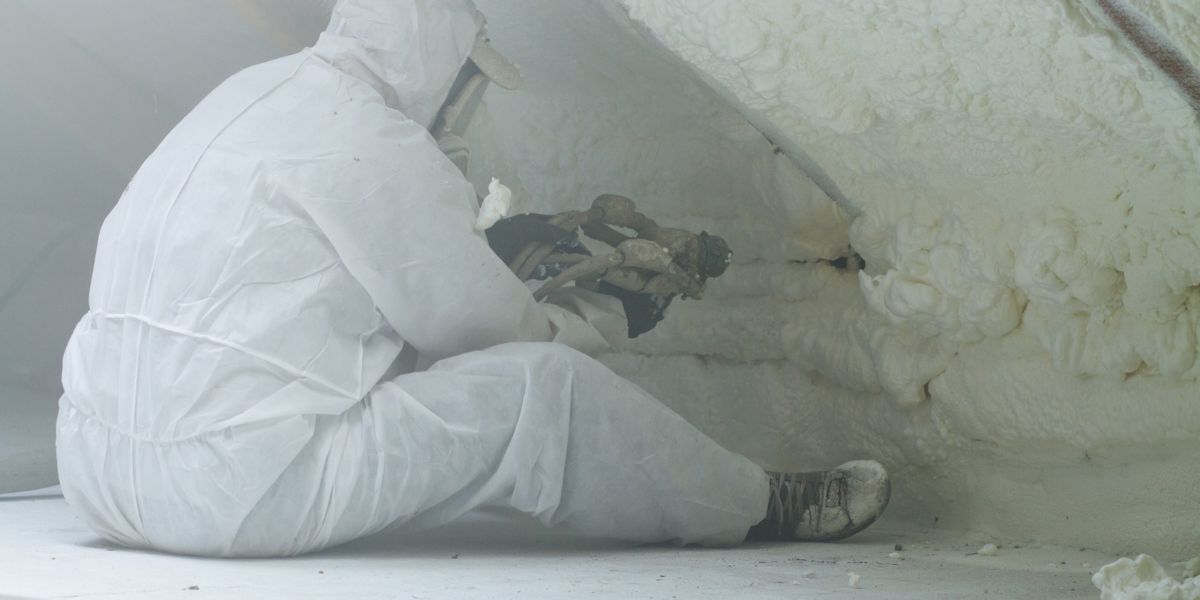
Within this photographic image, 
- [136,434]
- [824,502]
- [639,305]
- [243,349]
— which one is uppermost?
[639,305]

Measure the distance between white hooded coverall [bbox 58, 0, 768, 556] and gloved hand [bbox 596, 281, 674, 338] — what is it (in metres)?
0.24

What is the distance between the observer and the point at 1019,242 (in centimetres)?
176

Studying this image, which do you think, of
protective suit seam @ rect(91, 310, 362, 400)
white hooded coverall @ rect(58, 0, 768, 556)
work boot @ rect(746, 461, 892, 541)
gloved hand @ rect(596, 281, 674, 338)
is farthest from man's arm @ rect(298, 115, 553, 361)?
work boot @ rect(746, 461, 892, 541)

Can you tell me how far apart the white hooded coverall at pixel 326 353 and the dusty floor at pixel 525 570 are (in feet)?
0.22

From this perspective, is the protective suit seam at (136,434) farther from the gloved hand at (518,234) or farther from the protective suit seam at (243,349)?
the gloved hand at (518,234)

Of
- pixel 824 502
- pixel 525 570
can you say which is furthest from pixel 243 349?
pixel 824 502

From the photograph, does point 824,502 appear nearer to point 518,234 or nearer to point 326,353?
point 518,234

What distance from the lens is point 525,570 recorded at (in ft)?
5.03

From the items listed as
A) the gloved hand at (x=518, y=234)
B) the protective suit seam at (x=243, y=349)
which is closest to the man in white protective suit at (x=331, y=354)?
the protective suit seam at (x=243, y=349)

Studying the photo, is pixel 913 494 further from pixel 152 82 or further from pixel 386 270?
pixel 152 82

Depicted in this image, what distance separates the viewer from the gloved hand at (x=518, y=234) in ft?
6.13

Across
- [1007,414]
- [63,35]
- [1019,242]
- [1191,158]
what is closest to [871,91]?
[1019,242]

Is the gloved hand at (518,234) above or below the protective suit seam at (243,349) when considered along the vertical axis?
above

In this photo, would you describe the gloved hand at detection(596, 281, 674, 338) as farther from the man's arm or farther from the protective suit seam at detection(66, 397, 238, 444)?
the protective suit seam at detection(66, 397, 238, 444)
